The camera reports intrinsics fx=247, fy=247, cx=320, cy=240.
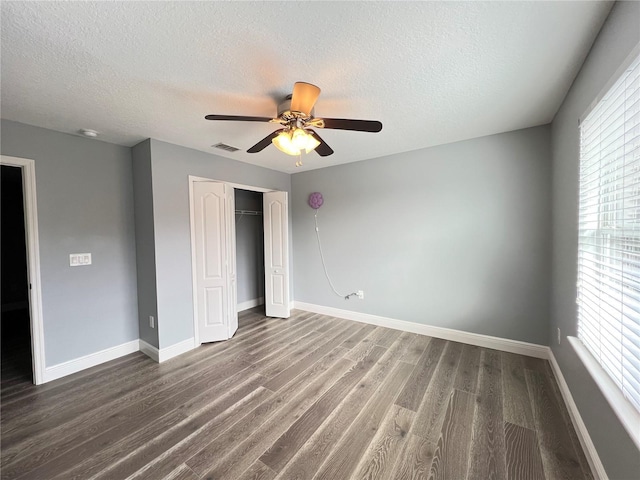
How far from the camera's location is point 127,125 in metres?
2.43

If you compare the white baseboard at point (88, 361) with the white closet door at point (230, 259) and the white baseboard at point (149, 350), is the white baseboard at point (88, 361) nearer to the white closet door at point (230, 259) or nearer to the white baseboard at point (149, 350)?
the white baseboard at point (149, 350)

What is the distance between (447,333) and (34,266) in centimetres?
458

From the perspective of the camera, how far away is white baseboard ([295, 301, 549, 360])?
2.72 metres

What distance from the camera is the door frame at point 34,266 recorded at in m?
2.36

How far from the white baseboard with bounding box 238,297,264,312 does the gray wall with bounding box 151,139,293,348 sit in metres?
1.44

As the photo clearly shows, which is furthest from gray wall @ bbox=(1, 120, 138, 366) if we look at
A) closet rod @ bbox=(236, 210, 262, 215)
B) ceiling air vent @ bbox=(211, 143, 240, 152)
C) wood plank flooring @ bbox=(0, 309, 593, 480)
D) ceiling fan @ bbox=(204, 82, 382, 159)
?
ceiling fan @ bbox=(204, 82, 382, 159)

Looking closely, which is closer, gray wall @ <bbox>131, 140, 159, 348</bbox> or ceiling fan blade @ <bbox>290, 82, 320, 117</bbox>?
ceiling fan blade @ <bbox>290, 82, 320, 117</bbox>

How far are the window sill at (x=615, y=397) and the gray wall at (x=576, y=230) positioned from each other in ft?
0.17

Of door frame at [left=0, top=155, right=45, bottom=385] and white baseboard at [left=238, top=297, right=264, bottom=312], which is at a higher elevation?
door frame at [left=0, top=155, right=45, bottom=385]

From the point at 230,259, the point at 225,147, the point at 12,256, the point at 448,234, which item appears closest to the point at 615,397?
the point at 448,234

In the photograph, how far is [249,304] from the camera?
468 cm

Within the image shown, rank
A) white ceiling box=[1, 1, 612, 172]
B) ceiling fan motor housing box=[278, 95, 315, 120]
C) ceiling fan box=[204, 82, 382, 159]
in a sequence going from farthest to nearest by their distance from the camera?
1. ceiling fan motor housing box=[278, 95, 315, 120]
2. ceiling fan box=[204, 82, 382, 159]
3. white ceiling box=[1, 1, 612, 172]

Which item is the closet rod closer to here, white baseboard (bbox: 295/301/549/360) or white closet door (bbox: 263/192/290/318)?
white closet door (bbox: 263/192/290/318)

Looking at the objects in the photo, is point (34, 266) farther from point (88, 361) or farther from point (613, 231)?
point (613, 231)
